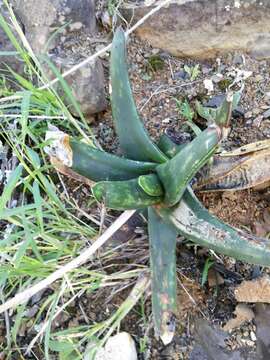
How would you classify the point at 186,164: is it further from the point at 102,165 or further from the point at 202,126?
the point at 202,126

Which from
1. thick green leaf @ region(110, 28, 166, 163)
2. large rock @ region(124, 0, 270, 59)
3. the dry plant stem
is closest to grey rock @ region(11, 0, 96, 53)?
large rock @ region(124, 0, 270, 59)

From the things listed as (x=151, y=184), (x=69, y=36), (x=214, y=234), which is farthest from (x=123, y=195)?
(x=69, y=36)

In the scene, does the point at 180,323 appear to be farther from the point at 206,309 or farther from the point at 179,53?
the point at 179,53

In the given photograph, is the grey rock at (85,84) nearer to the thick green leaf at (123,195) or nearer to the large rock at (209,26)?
the large rock at (209,26)

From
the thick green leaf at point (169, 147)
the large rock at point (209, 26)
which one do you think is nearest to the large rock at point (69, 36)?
the large rock at point (209, 26)

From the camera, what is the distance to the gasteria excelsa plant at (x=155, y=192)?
99 cm

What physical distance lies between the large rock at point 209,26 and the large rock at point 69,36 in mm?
132

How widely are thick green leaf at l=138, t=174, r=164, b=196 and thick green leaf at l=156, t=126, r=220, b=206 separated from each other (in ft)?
0.04

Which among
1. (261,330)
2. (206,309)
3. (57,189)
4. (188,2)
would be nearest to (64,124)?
(57,189)

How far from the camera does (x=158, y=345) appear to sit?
1312 millimetres

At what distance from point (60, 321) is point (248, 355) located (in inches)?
18.2

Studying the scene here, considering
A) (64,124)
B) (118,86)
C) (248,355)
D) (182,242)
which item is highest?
(118,86)

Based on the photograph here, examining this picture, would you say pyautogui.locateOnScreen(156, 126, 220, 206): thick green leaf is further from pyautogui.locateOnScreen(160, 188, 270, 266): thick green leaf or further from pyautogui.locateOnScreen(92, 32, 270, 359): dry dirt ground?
pyautogui.locateOnScreen(92, 32, 270, 359): dry dirt ground

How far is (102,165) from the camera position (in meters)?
1.09
